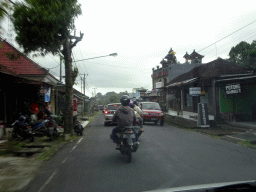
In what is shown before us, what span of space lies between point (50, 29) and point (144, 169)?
17.2ft

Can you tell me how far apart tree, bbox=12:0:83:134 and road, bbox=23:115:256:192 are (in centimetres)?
337

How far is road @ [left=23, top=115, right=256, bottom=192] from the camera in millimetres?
4914

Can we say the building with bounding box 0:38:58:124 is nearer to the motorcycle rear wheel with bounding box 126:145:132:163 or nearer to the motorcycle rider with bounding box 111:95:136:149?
the motorcycle rider with bounding box 111:95:136:149

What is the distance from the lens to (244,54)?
136ft

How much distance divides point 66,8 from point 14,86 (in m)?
8.44

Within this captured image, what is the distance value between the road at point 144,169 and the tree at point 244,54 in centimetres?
3317

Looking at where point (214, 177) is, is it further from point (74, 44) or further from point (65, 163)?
point (74, 44)

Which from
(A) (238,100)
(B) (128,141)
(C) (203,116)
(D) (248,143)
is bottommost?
(D) (248,143)

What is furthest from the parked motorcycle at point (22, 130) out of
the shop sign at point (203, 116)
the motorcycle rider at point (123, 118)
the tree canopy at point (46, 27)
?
the shop sign at point (203, 116)

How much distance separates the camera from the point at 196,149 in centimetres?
871

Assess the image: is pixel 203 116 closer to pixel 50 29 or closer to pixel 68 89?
pixel 68 89

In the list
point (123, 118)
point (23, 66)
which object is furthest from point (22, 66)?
point (123, 118)

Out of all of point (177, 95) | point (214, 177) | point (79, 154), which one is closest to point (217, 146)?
point (214, 177)

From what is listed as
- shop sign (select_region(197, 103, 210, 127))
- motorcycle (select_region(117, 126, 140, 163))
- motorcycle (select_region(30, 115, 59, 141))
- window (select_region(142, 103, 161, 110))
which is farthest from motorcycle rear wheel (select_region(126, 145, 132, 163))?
window (select_region(142, 103, 161, 110))
